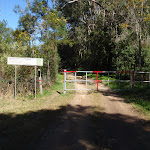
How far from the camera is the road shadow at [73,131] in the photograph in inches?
139

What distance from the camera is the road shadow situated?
11.6ft

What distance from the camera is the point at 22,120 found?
17.4 feet

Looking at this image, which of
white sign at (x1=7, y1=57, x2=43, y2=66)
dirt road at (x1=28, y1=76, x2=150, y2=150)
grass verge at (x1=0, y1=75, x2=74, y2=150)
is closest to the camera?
dirt road at (x1=28, y1=76, x2=150, y2=150)

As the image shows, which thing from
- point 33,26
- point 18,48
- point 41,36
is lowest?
point 18,48

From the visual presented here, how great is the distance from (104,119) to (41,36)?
879 centimetres

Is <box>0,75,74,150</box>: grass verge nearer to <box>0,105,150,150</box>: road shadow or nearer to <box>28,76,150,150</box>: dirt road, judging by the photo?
<box>0,105,150,150</box>: road shadow

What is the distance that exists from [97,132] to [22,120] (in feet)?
8.54

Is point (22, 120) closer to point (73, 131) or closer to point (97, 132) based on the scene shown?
point (73, 131)

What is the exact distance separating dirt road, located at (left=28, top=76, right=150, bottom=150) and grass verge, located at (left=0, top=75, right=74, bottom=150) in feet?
1.04

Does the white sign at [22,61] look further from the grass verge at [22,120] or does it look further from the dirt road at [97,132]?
the dirt road at [97,132]

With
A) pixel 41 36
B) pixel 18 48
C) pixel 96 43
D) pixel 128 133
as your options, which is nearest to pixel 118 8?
pixel 96 43

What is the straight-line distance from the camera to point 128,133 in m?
4.21

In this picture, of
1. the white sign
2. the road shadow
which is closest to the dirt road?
the road shadow

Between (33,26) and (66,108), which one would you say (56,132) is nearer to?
(66,108)
